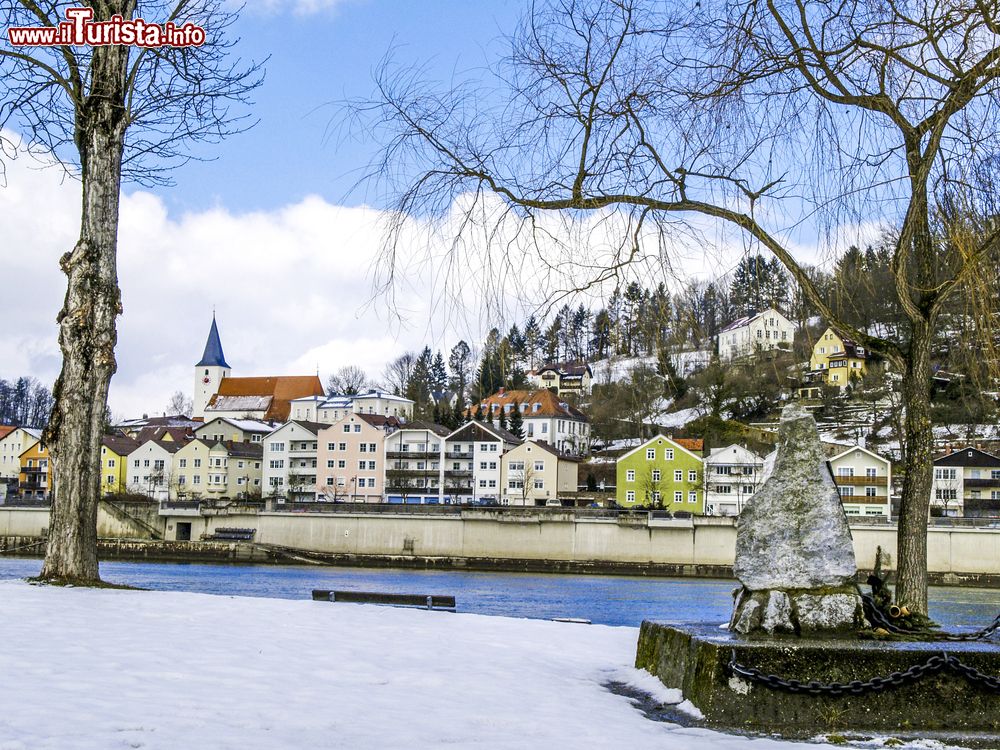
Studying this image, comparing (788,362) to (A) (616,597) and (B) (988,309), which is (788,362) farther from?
(A) (616,597)

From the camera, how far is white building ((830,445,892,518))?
66062mm

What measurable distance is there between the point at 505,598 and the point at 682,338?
102 feet

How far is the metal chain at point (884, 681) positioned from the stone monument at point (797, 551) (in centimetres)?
72

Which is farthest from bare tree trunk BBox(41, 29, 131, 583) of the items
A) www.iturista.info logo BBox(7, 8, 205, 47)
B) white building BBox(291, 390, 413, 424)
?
white building BBox(291, 390, 413, 424)

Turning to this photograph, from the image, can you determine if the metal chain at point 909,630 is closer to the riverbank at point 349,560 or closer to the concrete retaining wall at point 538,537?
the riverbank at point 349,560

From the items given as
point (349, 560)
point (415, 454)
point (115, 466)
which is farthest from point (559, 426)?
point (115, 466)

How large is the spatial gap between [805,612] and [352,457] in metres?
77.3

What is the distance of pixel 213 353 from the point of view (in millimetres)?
134250

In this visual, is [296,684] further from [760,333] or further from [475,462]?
[475,462]

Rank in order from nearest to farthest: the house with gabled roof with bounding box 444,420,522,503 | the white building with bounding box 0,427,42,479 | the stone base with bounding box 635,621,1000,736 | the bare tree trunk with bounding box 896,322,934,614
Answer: the stone base with bounding box 635,621,1000,736, the bare tree trunk with bounding box 896,322,934,614, the house with gabled roof with bounding box 444,420,522,503, the white building with bounding box 0,427,42,479

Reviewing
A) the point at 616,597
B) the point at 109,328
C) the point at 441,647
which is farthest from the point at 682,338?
the point at 616,597

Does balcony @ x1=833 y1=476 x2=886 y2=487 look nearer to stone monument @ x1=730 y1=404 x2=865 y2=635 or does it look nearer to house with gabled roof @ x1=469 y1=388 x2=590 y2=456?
house with gabled roof @ x1=469 y1=388 x2=590 y2=456

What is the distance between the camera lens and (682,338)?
7.05 m

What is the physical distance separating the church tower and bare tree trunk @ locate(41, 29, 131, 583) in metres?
123
